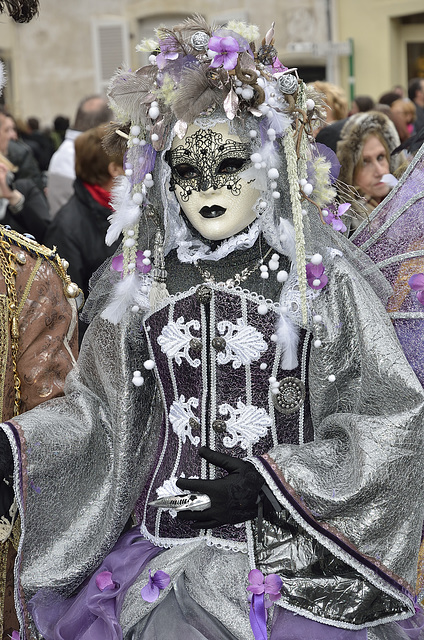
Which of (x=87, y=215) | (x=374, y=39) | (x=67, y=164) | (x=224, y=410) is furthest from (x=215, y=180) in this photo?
(x=374, y=39)

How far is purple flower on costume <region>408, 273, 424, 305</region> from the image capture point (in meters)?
2.21

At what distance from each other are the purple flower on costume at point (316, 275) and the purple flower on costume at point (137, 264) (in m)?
0.42

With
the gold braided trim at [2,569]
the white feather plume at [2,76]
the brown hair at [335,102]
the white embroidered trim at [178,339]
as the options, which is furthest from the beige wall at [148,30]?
the gold braided trim at [2,569]

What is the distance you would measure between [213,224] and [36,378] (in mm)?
623

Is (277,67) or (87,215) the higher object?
(277,67)

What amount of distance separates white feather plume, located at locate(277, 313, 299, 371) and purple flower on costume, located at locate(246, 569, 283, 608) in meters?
0.45

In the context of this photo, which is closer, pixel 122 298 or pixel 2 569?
pixel 122 298

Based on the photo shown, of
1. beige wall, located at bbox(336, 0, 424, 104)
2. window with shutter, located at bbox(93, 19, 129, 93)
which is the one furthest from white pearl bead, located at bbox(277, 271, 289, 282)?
window with shutter, located at bbox(93, 19, 129, 93)

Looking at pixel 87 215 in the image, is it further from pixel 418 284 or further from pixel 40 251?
pixel 418 284

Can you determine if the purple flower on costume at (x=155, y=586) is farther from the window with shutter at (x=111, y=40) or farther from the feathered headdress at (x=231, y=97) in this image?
the window with shutter at (x=111, y=40)

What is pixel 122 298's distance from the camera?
2.28 metres

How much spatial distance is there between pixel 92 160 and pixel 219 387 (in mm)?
2451

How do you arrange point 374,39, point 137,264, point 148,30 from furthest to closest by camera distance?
point 148,30 → point 374,39 → point 137,264

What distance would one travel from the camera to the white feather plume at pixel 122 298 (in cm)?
228
